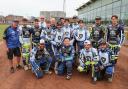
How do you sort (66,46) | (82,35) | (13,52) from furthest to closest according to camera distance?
1. (13,52)
2. (82,35)
3. (66,46)

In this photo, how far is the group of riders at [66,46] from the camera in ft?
30.8

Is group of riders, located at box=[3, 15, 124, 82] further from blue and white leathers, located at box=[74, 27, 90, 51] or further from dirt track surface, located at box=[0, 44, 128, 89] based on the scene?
dirt track surface, located at box=[0, 44, 128, 89]

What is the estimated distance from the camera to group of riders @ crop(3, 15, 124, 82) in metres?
9.39

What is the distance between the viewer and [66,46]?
9844 millimetres

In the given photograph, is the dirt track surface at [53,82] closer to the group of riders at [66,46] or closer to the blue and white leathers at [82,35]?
the group of riders at [66,46]

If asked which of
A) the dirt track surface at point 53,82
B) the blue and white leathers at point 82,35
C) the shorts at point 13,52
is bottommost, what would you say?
the dirt track surface at point 53,82

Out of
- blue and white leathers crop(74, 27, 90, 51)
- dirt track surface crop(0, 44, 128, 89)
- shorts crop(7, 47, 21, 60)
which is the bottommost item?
dirt track surface crop(0, 44, 128, 89)

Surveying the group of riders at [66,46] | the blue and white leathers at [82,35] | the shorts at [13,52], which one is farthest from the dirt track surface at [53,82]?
the blue and white leathers at [82,35]

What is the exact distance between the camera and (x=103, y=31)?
32.3 ft

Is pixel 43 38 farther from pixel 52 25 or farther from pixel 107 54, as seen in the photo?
pixel 107 54

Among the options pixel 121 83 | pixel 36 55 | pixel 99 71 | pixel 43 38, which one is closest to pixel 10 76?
pixel 36 55

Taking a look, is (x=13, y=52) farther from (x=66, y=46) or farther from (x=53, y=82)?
(x=53, y=82)

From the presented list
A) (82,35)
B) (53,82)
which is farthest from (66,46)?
(53,82)

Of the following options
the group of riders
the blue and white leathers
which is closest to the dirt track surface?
the group of riders
